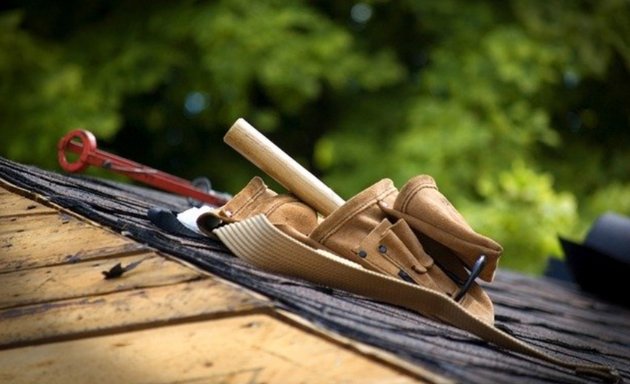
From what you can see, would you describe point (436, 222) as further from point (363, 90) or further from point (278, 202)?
point (363, 90)

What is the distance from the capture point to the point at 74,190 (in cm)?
240

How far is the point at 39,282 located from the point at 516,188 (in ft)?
20.0

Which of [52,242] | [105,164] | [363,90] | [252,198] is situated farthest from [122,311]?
[363,90]

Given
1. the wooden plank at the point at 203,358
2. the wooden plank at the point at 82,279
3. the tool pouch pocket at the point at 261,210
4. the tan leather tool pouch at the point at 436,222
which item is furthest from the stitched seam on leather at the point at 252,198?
the wooden plank at the point at 203,358

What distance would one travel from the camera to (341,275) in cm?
199

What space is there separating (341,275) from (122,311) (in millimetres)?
493

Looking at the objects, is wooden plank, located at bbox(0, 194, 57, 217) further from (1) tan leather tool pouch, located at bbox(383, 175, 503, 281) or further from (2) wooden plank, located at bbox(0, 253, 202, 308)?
(1) tan leather tool pouch, located at bbox(383, 175, 503, 281)

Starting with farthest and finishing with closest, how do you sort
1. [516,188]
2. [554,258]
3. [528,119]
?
[528,119] → [516,188] → [554,258]

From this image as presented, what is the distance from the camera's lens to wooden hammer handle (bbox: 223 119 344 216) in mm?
2186

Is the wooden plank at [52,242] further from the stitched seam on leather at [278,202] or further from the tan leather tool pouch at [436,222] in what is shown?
the tan leather tool pouch at [436,222]

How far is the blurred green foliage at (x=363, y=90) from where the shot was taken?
811 centimetres

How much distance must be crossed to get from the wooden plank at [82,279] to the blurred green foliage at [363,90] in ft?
19.5

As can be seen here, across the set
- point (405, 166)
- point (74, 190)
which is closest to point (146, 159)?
point (405, 166)

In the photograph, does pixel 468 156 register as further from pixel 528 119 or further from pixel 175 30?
pixel 175 30
